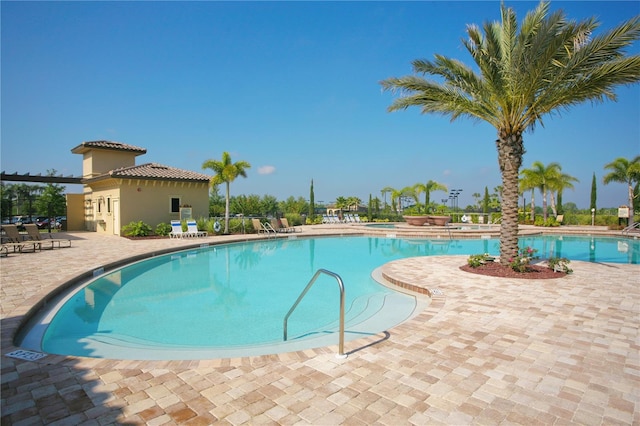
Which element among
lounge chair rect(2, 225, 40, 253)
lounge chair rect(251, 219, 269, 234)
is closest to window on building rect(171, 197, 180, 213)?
lounge chair rect(251, 219, 269, 234)

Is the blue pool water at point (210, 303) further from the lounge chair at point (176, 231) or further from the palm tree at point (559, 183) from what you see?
the palm tree at point (559, 183)

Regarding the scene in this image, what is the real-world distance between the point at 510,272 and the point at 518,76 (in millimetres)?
4787

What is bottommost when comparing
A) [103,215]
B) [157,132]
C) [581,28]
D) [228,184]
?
[103,215]

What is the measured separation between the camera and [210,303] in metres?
7.38

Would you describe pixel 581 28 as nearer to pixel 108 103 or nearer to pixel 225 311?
pixel 225 311

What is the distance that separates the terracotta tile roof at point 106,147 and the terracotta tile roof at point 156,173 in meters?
2.07

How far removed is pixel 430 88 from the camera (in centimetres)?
933

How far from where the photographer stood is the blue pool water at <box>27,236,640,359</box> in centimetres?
523

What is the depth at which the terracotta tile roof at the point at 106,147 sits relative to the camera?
21.7 meters

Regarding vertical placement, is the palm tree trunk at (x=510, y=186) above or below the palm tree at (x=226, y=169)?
below

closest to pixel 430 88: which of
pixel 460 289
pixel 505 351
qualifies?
pixel 460 289

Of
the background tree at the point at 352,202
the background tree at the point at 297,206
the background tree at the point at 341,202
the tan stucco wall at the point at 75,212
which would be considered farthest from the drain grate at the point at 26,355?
the background tree at the point at 352,202

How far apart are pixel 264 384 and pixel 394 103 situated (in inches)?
367

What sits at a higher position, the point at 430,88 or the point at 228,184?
the point at 430,88
